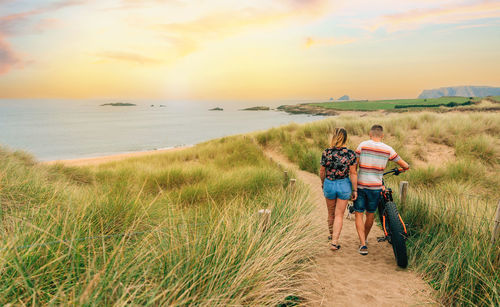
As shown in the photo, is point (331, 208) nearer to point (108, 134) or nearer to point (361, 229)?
Answer: point (361, 229)

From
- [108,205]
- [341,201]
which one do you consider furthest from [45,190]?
[341,201]

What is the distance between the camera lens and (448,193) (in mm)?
6945

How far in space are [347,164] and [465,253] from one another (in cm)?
180

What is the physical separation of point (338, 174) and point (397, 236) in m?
1.19

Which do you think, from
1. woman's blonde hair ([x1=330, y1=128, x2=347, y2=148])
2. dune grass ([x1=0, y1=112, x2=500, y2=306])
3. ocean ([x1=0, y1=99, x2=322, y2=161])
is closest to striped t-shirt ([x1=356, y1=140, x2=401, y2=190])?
woman's blonde hair ([x1=330, y1=128, x2=347, y2=148])

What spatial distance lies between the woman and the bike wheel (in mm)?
580

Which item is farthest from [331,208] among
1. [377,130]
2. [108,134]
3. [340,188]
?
[108,134]

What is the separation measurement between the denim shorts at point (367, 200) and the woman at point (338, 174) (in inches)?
3.5

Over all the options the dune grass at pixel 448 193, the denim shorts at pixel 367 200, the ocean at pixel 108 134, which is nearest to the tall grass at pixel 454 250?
the dune grass at pixel 448 193

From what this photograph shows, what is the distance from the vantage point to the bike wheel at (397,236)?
4.00 metres

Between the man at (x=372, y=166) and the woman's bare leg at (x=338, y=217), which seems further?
the woman's bare leg at (x=338, y=217)

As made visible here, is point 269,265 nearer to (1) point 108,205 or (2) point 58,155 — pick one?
(1) point 108,205

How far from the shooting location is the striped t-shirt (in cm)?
420

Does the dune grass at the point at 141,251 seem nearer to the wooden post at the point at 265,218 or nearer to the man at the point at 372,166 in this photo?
the wooden post at the point at 265,218
